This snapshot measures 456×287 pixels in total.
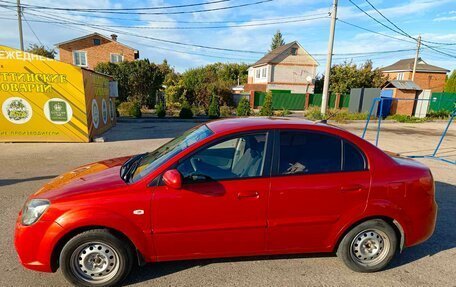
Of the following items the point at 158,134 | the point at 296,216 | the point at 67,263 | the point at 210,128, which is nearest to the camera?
the point at 67,263

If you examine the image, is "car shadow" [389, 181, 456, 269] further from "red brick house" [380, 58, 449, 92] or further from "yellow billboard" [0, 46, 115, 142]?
"red brick house" [380, 58, 449, 92]

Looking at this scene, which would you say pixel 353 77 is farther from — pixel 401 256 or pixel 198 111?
pixel 401 256

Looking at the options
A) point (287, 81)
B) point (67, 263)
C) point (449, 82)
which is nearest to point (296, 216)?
point (67, 263)

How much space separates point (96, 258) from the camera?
8.52 feet

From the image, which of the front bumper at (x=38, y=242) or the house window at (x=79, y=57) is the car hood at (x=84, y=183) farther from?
the house window at (x=79, y=57)

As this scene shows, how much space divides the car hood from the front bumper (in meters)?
0.26

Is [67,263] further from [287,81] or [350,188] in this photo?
[287,81]

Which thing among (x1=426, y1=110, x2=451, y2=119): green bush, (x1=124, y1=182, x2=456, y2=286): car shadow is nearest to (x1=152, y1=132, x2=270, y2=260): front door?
(x1=124, y1=182, x2=456, y2=286): car shadow

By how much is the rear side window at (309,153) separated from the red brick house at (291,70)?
32.7 meters

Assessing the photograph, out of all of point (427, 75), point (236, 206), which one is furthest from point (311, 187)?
point (427, 75)

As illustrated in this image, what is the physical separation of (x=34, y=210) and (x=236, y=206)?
6.01 feet

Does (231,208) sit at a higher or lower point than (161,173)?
lower

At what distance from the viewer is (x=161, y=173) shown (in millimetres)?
2553

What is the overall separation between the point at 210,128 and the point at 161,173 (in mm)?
797
